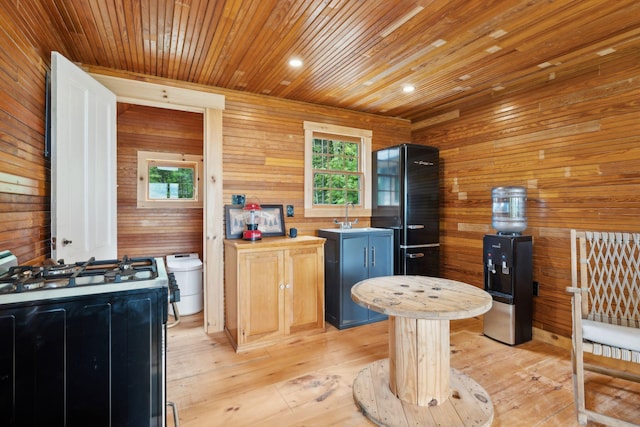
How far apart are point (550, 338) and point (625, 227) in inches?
47.1

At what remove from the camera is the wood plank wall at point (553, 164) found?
2.52 metres

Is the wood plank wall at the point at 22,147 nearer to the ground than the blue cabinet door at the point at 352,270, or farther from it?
farther from it

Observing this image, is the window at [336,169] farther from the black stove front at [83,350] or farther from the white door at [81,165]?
the black stove front at [83,350]

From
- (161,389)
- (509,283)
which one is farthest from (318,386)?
(509,283)

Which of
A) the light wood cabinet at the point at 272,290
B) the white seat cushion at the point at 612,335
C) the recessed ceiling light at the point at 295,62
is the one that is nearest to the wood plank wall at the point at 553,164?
the white seat cushion at the point at 612,335

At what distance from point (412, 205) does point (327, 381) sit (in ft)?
7.26

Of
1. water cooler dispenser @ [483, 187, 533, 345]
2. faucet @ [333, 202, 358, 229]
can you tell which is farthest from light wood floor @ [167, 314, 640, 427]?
faucet @ [333, 202, 358, 229]

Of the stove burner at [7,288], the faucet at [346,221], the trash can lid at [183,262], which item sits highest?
the faucet at [346,221]

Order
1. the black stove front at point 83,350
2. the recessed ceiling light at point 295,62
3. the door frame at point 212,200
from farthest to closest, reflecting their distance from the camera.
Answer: the door frame at point 212,200
the recessed ceiling light at point 295,62
the black stove front at point 83,350

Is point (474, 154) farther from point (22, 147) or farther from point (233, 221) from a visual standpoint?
point (22, 147)

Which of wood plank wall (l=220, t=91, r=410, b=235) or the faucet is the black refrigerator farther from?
wood plank wall (l=220, t=91, r=410, b=235)

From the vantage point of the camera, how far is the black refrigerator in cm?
369

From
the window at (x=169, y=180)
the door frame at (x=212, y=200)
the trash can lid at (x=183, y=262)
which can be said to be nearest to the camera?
the door frame at (x=212, y=200)

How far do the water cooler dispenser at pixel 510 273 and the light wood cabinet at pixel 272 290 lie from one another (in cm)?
168
